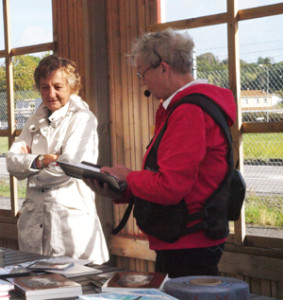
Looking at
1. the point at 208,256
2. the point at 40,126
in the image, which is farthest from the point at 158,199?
the point at 40,126

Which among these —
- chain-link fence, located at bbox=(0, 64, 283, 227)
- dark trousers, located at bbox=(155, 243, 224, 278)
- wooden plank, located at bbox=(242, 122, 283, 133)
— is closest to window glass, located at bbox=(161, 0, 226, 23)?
chain-link fence, located at bbox=(0, 64, 283, 227)

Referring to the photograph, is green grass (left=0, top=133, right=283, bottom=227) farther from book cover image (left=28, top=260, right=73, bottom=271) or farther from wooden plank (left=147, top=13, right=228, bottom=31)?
book cover image (left=28, top=260, right=73, bottom=271)

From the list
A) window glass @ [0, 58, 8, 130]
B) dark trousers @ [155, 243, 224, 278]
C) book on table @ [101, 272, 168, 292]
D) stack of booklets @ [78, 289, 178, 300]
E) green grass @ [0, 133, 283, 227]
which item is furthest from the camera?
window glass @ [0, 58, 8, 130]

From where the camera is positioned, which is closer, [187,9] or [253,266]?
[253,266]

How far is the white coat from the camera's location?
3822 millimetres

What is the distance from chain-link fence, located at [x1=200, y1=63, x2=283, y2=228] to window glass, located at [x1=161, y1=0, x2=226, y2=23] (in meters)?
0.43

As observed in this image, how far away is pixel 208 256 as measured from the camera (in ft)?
8.54

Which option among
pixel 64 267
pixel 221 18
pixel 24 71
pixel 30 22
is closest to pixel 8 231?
pixel 24 71

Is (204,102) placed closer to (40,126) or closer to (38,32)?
(40,126)

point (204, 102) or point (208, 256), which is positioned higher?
point (204, 102)

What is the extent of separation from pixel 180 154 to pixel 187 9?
87.4 inches

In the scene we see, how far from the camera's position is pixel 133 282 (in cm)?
205

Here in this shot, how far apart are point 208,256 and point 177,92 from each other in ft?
2.23

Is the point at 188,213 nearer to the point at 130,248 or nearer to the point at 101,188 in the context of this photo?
the point at 101,188
